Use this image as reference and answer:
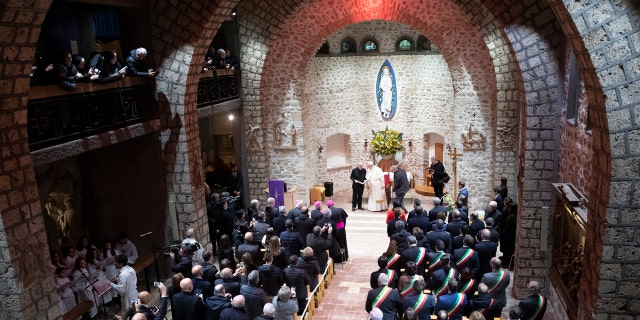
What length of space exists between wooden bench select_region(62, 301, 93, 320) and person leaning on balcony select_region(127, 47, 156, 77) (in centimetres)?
435

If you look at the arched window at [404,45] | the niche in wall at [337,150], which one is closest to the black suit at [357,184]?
the niche in wall at [337,150]

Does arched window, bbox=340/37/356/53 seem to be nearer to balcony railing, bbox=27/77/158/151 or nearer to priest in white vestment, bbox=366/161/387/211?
priest in white vestment, bbox=366/161/387/211

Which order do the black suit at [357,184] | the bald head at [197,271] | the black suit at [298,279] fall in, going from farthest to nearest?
the black suit at [357,184] → the black suit at [298,279] → the bald head at [197,271]

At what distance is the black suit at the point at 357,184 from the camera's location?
614 inches

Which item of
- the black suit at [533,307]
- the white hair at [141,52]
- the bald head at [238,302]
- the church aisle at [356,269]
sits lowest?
the church aisle at [356,269]

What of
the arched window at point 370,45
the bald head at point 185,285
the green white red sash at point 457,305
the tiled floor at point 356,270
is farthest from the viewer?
the arched window at point 370,45

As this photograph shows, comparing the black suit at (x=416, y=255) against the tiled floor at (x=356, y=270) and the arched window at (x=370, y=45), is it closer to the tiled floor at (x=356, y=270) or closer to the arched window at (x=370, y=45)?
the tiled floor at (x=356, y=270)

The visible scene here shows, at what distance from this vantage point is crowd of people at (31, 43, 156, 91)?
25.0 feet

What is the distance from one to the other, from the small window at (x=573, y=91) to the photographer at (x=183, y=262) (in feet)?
23.0

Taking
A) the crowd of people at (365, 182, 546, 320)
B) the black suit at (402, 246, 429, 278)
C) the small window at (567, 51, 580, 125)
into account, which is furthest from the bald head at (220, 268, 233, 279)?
the small window at (567, 51, 580, 125)

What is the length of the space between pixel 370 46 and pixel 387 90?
5.76 feet

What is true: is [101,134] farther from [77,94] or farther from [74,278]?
[74,278]

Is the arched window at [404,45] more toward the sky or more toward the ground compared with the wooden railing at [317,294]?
more toward the sky

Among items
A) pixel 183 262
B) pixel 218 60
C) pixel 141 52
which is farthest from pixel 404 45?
pixel 183 262
